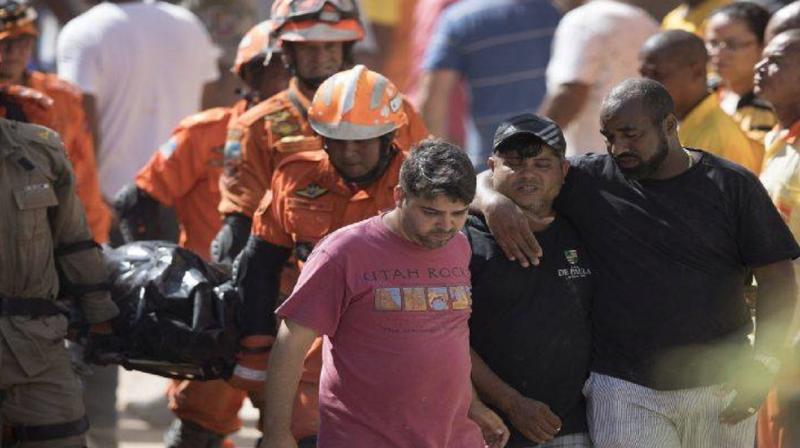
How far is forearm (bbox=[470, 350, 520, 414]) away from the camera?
6188 millimetres

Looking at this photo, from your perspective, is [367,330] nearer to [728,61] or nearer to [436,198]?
[436,198]

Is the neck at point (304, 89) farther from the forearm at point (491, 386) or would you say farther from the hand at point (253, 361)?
the forearm at point (491, 386)

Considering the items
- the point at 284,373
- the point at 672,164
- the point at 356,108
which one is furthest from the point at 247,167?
the point at 672,164

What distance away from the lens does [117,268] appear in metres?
7.55

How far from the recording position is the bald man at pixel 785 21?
8148 mm

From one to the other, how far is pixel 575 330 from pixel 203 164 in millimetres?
3062

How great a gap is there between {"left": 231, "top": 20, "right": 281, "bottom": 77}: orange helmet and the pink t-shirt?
2813 millimetres

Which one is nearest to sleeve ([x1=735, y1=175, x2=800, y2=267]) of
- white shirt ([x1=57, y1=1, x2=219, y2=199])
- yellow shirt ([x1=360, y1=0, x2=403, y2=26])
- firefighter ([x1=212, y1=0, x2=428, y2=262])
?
firefighter ([x1=212, y1=0, x2=428, y2=262])

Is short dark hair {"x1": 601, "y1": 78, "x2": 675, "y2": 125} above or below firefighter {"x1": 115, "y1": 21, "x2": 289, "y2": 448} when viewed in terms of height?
above

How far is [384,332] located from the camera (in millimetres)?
5836

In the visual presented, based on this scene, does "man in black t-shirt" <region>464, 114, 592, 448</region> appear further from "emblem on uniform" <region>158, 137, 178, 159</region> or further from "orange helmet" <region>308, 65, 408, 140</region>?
"emblem on uniform" <region>158, 137, 178, 159</region>

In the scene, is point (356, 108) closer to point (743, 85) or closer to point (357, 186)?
point (357, 186)

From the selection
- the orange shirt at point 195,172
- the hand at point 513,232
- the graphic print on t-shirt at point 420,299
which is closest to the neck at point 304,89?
the orange shirt at point 195,172

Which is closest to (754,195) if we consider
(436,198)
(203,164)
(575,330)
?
(575,330)
